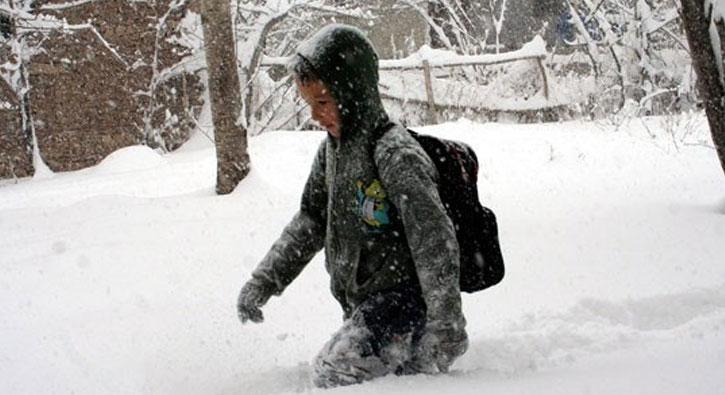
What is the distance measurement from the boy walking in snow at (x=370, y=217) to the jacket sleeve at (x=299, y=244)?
0.24 metres

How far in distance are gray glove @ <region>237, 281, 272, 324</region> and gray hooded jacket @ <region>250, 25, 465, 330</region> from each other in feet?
0.98

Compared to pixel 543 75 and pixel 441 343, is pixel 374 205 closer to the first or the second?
pixel 441 343

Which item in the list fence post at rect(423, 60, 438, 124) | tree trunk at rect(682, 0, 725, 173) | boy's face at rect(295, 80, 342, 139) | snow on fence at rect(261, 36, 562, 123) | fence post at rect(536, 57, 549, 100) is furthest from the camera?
fence post at rect(536, 57, 549, 100)

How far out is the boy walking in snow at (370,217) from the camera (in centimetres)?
233

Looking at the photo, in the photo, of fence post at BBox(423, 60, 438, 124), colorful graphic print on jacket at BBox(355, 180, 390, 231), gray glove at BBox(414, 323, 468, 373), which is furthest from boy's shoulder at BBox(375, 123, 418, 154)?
fence post at BBox(423, 60, 438, 124)

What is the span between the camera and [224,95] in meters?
7.11

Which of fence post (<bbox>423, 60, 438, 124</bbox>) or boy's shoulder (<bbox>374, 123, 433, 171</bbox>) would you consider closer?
boy's shoulder (<bbox>374, 123, 433, 171</bbox>)

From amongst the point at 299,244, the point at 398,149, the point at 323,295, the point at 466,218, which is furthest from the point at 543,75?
the point at 398,149

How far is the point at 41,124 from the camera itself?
39.9 feet

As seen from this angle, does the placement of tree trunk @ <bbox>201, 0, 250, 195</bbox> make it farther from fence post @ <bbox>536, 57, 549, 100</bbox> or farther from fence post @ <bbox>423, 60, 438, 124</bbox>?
fence post @ <bbox>536, 57, 549, 100</bbox>

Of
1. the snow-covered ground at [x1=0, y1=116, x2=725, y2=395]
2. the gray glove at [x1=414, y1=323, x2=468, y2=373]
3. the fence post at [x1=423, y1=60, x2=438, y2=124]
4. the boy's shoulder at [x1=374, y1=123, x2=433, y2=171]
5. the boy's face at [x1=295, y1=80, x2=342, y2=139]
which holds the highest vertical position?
the boy's face at [x1=295, y1=80, x2=342, y2=139]

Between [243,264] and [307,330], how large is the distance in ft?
3.75

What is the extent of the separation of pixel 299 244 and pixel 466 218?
0.69m

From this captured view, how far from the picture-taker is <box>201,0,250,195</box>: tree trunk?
7012mm
